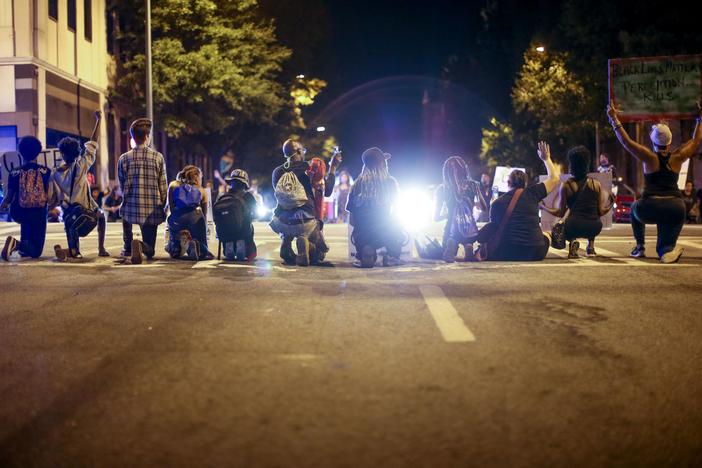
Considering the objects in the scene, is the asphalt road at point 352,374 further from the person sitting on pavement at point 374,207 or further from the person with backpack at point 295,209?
the person with backpack at point 295,209

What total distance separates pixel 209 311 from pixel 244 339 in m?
1.37

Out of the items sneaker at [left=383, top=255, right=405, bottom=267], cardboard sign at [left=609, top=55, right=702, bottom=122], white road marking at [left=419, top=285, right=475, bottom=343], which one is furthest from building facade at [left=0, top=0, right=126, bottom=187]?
white road marking at [left=419, top=285, right=475, bottom=343]

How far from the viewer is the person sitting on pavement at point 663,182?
11.8 m

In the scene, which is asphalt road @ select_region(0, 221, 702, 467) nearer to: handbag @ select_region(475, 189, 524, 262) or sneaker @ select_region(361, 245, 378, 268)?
sneaker @ select_region(361, 245, 378, 268)

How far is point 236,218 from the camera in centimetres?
1251

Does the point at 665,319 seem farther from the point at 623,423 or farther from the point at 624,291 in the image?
the point at 623,423

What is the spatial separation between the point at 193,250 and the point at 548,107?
3454cm

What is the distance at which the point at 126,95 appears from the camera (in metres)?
41.0

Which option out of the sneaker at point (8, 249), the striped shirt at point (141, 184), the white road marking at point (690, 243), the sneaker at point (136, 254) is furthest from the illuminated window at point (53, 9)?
the white road marking at point (690, 243)

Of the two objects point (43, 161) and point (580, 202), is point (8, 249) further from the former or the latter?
point (580, 202)

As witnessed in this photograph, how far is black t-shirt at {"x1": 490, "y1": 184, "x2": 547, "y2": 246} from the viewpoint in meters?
12.1

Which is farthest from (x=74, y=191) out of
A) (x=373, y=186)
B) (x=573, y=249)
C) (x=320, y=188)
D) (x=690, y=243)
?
(x=690, y=243)

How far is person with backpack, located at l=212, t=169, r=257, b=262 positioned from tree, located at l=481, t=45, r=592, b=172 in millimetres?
29077

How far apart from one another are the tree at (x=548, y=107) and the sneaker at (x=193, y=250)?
2960cm
